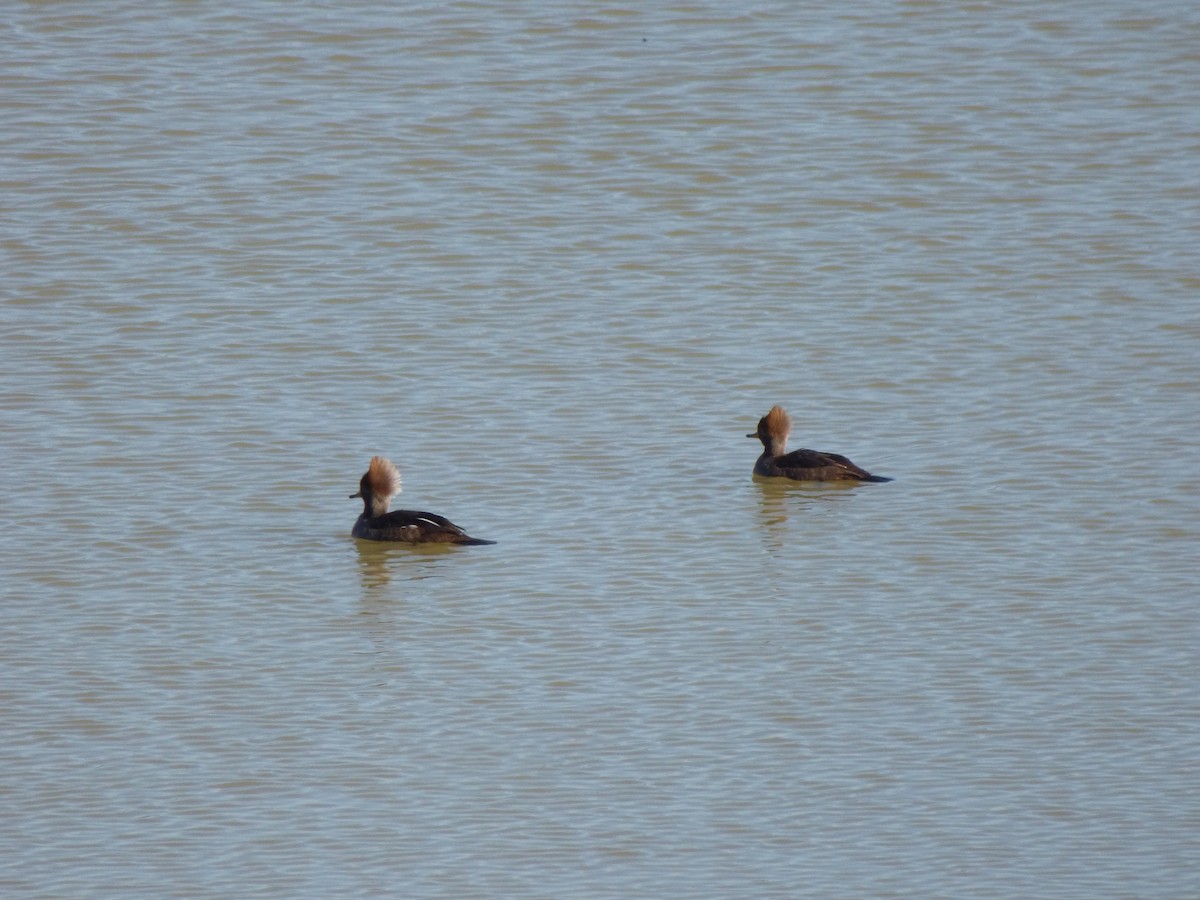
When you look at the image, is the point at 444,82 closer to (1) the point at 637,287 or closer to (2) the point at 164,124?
(2) the point at 164,124

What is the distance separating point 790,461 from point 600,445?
1.12m

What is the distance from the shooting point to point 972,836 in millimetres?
7141

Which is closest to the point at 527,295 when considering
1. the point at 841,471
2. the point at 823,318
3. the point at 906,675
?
the point at 823,318

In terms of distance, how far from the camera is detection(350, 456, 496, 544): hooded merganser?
35.8 feet

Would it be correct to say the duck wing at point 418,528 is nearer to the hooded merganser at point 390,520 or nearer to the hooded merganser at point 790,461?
the hooded merganser at point 390,520

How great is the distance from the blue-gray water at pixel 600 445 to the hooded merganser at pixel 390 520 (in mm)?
107

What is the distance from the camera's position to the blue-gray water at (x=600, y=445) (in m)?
7.42

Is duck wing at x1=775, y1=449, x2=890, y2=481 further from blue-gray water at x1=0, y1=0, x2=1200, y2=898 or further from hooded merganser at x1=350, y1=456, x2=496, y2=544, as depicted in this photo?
hooded merganser at x1=350, y1=456, x2=496, y2=544

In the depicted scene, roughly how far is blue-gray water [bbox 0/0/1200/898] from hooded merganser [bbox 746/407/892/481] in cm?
11

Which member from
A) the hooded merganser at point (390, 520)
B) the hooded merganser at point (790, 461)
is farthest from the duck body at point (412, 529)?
the hooded merganser at point (790, 461)

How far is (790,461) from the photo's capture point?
12.1 m

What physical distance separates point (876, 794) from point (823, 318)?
23.6 ft

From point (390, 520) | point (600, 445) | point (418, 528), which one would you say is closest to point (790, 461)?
point (600, 445)

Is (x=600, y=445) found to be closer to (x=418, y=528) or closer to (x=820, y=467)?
(x=820, y=467)
